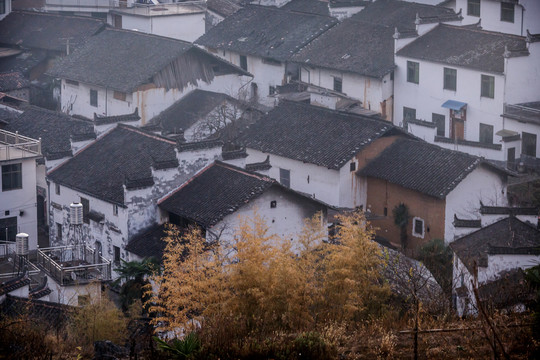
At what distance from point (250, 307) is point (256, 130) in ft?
61.3

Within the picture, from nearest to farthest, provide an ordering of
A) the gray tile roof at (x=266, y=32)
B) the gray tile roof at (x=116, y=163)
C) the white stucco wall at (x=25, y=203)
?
the gray tile roof at (x=116, y=163) → the white stucco wall at (x=25, y=203) → the gray tile roof at (x=266, y=32)

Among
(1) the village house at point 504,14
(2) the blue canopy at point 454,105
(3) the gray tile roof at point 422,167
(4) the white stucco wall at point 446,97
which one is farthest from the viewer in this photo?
(1) the village house at point 504,14

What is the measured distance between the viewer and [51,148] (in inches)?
1406

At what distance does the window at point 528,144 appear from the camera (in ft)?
124

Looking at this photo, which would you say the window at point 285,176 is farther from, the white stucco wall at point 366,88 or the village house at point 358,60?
the white stucco wall at point 366,88

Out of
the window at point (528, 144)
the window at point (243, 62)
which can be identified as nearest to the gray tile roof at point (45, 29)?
the window at point (243, 62)

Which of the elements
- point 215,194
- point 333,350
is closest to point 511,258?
point 215,194

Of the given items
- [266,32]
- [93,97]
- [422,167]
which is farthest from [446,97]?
[93,97]

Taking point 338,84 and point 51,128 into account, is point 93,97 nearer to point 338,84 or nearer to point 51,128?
point 51,128

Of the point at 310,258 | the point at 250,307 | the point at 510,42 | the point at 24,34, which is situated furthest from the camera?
the point at 24,34

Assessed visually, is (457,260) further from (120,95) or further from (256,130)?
(120,95)

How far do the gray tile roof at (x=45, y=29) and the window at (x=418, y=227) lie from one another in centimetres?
2573

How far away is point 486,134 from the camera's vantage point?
39.8 metres

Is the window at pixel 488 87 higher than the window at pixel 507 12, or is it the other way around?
the window at pixel 507 12
